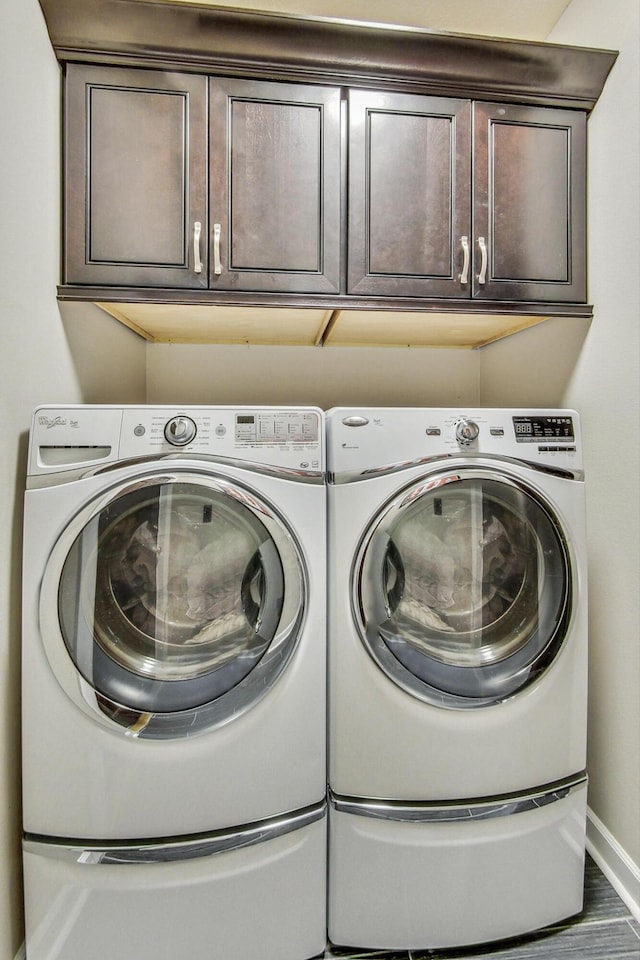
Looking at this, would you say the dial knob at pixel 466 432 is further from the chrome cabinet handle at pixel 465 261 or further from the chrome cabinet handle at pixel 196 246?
the chrome cabinet handle at pixel 196 246

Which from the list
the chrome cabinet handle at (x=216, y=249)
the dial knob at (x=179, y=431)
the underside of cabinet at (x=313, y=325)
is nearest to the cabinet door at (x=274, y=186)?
the chrome cabinet handle at (x=216, y=249)

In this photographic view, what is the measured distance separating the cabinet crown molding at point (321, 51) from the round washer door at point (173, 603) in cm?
115

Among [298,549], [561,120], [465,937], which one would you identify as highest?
[561,120]

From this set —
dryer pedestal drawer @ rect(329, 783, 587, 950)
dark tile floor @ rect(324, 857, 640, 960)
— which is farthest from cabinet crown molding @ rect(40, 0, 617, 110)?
dark tile floor @ rect(324, 857, 640, 960)

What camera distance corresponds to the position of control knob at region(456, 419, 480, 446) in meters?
1.22

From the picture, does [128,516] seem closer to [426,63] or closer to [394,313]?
[394,313]

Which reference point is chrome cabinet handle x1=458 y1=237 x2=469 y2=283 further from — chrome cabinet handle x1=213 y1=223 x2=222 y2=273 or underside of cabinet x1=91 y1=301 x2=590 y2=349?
chrome cabinet handle x1=213 y1=223 x2=222 y2=273

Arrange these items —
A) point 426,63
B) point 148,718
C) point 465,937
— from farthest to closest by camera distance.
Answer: point 426,63, point 465,937, point 148,718

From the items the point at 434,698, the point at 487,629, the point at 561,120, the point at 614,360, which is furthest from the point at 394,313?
the point at 434,698

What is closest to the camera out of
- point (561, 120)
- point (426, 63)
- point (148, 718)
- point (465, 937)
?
point (148, 718)

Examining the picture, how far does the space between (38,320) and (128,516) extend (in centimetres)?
57

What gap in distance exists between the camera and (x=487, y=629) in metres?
1.28

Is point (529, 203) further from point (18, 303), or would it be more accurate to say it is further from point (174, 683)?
point (174, 683)

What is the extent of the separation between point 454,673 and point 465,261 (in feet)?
3.77
